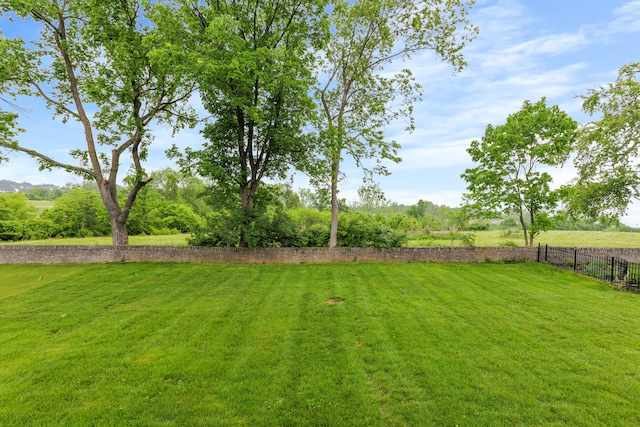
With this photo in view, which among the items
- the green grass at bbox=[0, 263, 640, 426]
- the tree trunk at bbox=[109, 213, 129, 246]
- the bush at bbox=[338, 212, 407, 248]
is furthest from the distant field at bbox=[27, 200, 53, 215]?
the bush at bbox=[338, 212, 407, 248]

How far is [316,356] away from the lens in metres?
4.80

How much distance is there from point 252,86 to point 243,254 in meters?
8.10

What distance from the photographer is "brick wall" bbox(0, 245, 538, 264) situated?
1302 cm

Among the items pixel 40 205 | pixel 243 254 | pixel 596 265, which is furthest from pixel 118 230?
pixel 40 205

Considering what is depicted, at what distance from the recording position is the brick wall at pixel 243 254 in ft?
42.7

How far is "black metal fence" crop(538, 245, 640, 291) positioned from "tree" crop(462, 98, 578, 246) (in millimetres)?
1751

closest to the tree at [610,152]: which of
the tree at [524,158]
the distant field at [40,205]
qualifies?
the tree at [524,158]

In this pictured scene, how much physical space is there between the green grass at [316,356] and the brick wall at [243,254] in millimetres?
3774

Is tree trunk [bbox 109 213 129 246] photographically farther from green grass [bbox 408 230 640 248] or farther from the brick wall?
green grass [bbox 408 230 640 248]

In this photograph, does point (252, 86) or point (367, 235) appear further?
point (367, 235)

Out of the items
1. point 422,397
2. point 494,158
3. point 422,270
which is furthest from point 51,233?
point 494,158

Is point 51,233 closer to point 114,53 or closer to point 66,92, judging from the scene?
point 66,92

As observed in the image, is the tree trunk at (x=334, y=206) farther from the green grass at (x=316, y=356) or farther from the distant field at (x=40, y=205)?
the distant field at (x=40, y=205)

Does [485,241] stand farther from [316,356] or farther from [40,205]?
[40,205]
